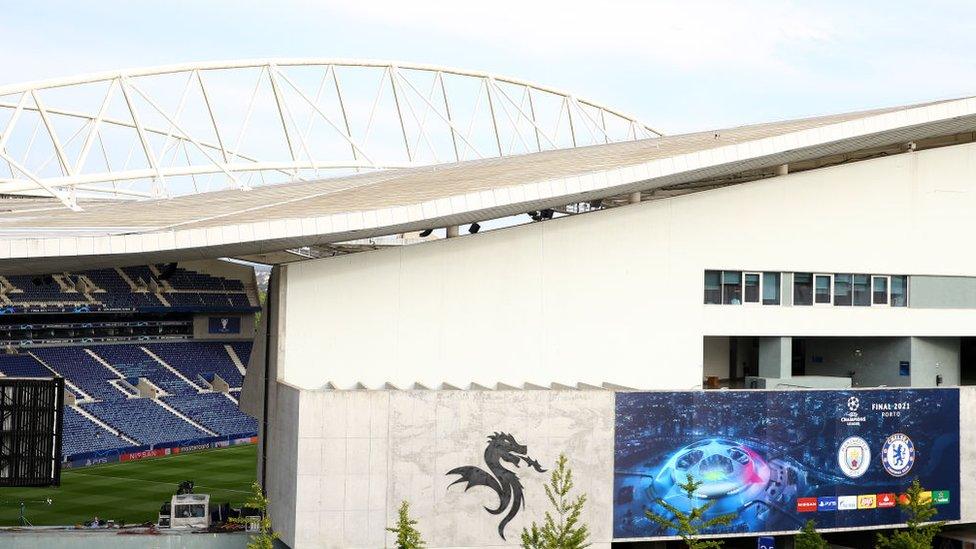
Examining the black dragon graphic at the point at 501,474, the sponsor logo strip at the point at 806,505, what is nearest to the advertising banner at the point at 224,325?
the black dragon graphic at the point at 501,474

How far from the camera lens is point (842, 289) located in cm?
3706

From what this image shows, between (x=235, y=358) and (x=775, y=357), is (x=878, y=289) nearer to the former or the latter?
(x=775, y=357)

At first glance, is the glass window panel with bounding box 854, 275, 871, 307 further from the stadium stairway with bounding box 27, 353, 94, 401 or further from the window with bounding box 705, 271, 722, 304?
the stadium stairway with bounding box 27, 353, 94, 401

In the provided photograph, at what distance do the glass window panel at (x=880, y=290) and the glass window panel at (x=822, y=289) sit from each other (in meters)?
1.68

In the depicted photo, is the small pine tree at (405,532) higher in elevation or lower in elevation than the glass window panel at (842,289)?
lower

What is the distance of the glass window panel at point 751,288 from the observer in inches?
1423

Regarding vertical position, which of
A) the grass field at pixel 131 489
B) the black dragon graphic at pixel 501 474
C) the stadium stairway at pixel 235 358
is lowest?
the grass field at pixel 131 489

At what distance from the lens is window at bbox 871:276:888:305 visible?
37438 mm

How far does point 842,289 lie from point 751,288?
3.15 meters

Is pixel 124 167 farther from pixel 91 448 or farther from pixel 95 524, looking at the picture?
pixel 95 524

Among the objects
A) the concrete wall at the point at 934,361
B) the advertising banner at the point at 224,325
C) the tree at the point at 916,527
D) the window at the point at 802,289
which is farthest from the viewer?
the advertising banner at the point at 224,325

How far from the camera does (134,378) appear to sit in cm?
6956

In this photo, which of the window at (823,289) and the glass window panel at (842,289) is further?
the glass window panel at (842,289)

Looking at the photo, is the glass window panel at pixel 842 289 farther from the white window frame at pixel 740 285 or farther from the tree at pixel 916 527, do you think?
the tree at pixel 916 527
